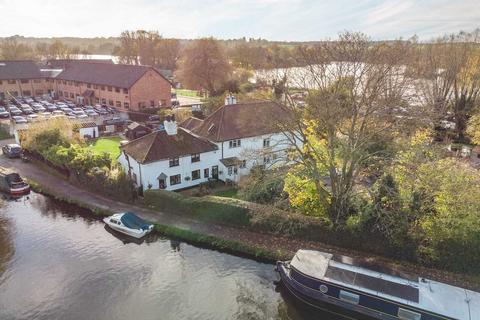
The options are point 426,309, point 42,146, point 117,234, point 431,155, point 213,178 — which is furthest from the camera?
point 42,146

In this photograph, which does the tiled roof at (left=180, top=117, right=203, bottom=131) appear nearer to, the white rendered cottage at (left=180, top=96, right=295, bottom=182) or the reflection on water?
the white rendered cottage at (left=180, top=96, right=295, bottom=182)

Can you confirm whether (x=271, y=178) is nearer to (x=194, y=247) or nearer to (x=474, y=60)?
(x=194, y=247)

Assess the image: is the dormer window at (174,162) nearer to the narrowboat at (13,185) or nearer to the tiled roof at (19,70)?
the narrowboat at (13,185)

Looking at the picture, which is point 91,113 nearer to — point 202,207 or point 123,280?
point 202,207

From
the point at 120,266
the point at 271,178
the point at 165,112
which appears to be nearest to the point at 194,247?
the point at 120,266

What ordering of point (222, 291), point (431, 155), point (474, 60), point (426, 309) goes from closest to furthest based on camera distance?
1. point (426, 309)
2. point (222, 291)
3. point (431, 155)
4. point (474, 60)

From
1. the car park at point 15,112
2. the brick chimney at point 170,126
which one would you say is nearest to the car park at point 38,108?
the car park at point 15,112

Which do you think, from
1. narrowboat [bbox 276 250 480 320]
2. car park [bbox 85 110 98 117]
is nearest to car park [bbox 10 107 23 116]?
car park [bbox 85 110 98 117]

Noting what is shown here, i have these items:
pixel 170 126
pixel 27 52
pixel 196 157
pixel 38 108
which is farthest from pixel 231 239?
pixel 27 52
